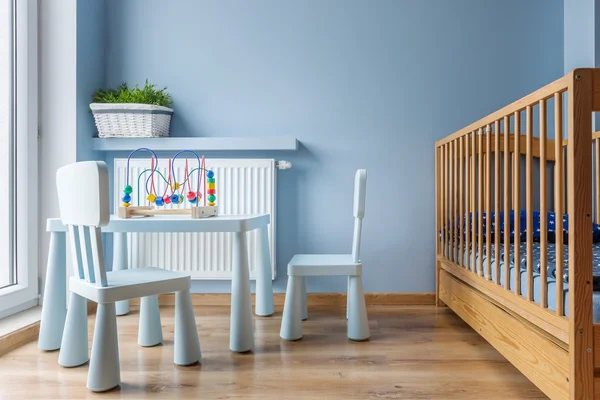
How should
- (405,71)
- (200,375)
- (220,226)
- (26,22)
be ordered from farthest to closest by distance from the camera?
(405,71), (26,22), (220,226), (200,375)

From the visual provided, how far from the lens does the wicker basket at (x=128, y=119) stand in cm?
224

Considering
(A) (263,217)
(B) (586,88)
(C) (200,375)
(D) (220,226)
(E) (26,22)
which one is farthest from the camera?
(E) (26,22)

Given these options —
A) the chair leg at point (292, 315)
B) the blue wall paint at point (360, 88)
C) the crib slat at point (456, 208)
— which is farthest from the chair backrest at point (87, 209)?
the crib slat at point (456, 208)

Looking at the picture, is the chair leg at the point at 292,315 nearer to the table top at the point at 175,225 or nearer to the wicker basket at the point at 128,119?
the table top at the point at 175,225

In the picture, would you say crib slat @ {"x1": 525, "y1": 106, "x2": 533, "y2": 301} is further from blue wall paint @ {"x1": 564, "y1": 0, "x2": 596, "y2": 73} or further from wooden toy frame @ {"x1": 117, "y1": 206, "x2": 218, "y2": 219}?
blue wall paint @ {"x1": 564, "y1": 0, "x2": 596, "y2": 73}

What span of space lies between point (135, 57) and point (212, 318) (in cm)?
142

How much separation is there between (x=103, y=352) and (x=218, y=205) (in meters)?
1.09

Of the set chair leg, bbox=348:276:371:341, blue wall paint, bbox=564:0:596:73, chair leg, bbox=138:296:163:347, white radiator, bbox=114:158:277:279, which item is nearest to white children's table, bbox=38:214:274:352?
chair leg, bbox=138:296:163:347

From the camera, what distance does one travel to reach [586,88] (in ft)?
3.25

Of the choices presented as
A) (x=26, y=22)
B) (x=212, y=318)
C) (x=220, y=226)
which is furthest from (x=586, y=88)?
(x=26, y=22)

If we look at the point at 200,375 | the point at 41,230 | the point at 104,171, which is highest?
the point at 104,171

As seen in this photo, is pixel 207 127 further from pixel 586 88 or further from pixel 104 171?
pixel 586 88

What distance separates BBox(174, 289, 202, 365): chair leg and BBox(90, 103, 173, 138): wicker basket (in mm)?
1076

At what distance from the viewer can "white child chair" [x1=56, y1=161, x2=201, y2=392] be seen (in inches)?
50.1
